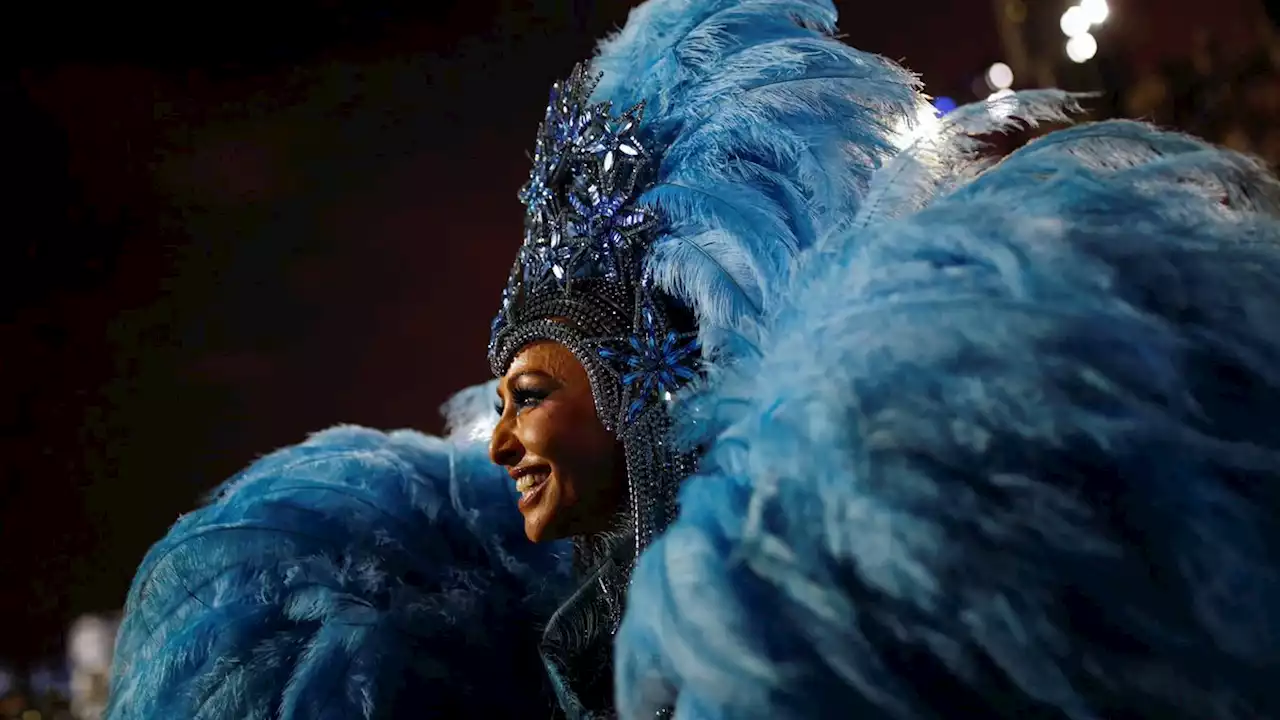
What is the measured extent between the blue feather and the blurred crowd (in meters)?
1.24

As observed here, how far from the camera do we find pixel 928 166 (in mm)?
833

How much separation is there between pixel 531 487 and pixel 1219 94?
1.78m

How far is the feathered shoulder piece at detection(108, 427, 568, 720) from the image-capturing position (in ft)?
3.75

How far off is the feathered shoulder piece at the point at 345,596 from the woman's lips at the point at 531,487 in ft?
0.86

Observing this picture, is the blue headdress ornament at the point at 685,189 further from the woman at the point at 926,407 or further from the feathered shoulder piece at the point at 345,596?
the feathered shoulder piece at the point at 345,596

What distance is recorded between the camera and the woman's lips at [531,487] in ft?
3.67

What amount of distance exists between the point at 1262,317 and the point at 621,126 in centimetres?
70

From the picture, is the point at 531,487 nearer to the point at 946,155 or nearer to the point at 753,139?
the point at 753,139

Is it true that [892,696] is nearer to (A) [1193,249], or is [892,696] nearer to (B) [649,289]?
(A) [1193,249]

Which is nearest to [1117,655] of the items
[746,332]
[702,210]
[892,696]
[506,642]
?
[892,696]

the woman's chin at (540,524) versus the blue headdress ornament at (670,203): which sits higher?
the blue headdress ornament at (670,203)

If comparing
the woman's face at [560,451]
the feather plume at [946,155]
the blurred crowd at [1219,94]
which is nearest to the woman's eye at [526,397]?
the woman's face at [560,451]

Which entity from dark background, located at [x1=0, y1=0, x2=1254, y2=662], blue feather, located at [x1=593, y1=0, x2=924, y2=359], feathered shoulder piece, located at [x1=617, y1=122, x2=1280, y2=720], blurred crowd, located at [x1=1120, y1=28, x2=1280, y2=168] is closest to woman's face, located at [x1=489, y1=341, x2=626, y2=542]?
blue feather, located at [x1=593, y1=0, x2=924, y2=359]

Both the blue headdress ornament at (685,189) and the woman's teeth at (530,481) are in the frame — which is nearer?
the blue headdress ornament at (685,189)
